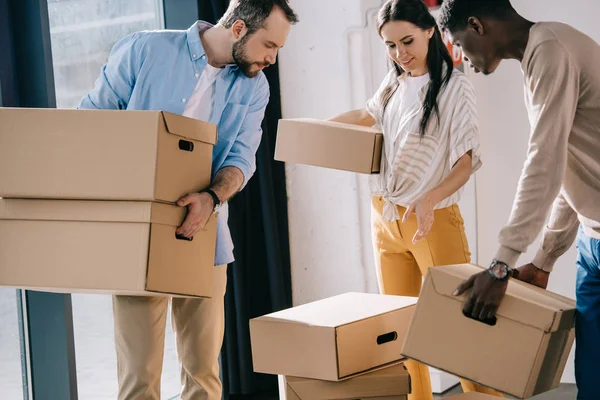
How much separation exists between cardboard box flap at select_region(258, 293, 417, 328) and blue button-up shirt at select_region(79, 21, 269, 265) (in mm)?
243

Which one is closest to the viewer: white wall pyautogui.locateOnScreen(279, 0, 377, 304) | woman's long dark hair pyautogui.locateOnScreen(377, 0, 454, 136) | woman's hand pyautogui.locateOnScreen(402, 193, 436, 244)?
woman's hand pyautogui.locateOnScreen(402, 193, 436, 244)

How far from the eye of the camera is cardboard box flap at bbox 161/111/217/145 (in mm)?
1652

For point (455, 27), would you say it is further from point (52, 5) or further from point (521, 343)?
point (52, 5)

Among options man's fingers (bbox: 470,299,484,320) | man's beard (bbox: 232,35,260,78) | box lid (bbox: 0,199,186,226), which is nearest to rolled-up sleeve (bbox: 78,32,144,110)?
man's beard (bbox: 232,35,260,78)

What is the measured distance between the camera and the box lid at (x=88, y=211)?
5.45 ft

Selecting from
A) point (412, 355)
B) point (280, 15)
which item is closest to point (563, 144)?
point (412, 355)

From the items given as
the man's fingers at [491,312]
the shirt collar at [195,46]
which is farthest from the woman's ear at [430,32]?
the man's fingers at [491,312]

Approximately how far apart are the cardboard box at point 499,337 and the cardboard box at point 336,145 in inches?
28.2

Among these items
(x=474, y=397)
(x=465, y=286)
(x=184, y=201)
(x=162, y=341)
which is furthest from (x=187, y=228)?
(x=474, y=397)

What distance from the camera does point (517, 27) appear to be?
155 cm

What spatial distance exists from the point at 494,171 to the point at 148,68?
1.93 metres

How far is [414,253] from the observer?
7.63ft

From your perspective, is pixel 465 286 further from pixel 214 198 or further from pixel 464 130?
pixel 464 130

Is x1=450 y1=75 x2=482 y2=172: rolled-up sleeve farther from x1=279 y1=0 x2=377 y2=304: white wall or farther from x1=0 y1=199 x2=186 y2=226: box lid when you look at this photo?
x1=279 y1=0 x2=377 y2=304: white wall
